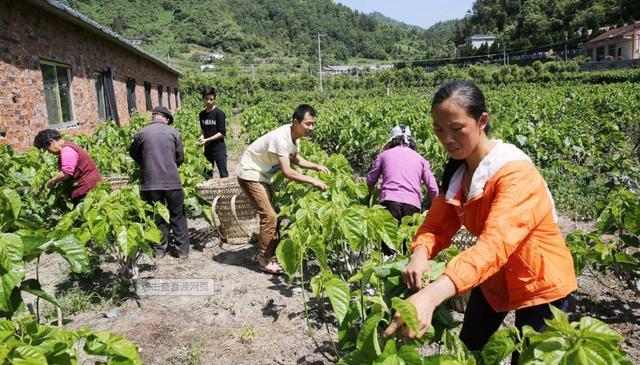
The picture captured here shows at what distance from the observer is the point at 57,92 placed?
888 centimetres

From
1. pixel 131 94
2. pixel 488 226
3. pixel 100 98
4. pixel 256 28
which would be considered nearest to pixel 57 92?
pixel 100 98

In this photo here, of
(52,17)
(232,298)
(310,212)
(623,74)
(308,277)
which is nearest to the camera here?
(310,212)

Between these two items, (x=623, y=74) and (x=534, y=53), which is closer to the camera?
(x=623, y=74)

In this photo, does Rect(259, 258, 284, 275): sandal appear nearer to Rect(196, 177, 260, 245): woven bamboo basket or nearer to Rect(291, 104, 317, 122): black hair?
Rect(196, 177, 260, 245): woven bamboo basket

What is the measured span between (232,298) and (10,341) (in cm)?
280

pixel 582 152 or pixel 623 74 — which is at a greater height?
pixel 623 74

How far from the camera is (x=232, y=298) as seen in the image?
4.11 m

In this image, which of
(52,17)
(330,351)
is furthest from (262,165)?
(52,17)

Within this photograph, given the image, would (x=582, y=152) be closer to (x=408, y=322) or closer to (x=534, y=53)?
(x=408, y=322)

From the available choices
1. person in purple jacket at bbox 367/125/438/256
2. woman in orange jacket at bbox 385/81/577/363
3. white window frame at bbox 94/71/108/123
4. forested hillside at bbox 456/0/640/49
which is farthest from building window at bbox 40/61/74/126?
forested hillside at bbox 456/0/640/49

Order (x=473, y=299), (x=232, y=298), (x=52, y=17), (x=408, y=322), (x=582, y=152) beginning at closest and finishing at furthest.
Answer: (x=408, y=322) → (x=473, y=299) → (x=232, y=298) → (x=582, y=152) → (x=52, y=17)

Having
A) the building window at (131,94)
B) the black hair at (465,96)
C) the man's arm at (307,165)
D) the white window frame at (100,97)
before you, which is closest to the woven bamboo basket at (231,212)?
the man's arm at (307,165)

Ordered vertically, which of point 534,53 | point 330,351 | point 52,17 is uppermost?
point 534,53

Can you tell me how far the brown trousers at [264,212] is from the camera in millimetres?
4555
